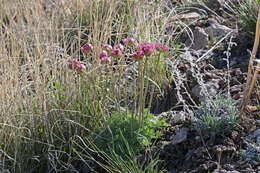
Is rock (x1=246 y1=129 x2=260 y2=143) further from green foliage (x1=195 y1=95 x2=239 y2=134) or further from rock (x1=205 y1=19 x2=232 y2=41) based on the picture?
rock (x1=205 y1=19 x2=232 y2=41)

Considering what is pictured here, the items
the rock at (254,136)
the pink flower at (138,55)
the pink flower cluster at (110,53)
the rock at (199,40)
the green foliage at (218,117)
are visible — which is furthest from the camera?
the rock at (199,40)

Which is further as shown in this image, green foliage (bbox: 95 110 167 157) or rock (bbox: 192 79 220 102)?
rock (bbox: 192 79 220 102)

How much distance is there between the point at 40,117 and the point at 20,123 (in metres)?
0.18

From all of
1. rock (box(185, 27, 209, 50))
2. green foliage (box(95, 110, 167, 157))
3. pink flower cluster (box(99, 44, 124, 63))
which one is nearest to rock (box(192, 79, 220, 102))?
green foliage (box(95, 110, 167, 157))

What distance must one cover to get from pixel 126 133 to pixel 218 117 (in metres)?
0.56

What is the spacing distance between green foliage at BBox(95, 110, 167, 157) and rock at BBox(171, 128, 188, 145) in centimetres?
13

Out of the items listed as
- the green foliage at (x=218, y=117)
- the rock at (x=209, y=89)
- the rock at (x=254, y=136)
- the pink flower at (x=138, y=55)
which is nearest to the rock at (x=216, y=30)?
the rock at (x=209, y=89)

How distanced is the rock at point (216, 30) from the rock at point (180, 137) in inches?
52.8

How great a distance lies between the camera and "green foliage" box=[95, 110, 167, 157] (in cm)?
231

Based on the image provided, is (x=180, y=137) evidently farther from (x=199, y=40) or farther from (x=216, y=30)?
(x=216, y=30)

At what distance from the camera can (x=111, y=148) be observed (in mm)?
2297

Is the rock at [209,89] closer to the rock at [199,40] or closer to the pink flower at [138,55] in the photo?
the rock at [199,40]

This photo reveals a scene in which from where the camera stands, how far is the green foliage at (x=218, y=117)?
236 cm

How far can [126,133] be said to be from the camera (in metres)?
2.36
